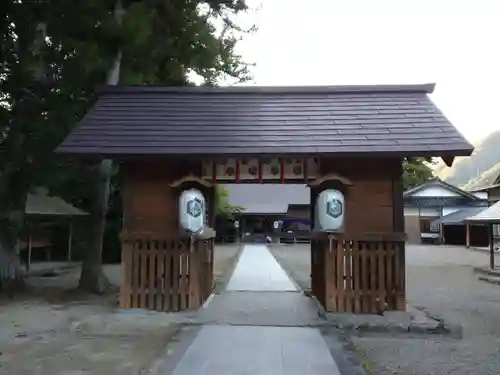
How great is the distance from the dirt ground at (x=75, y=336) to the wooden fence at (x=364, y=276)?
256cm

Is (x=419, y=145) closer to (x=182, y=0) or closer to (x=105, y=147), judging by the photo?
(x=105, y=147)

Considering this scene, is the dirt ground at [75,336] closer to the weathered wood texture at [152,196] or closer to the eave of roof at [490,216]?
the weathered wood texture at [152,196]

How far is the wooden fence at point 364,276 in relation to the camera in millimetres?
7648

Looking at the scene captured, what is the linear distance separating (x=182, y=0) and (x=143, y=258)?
6017mm

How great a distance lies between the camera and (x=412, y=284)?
13.5 m

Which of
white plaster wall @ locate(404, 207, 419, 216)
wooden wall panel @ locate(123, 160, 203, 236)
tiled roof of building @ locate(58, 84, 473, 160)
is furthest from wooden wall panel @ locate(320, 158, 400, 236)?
white plaster wall @ locate(404, 207, 419, 216)

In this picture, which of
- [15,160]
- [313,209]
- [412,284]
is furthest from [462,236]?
[15,160]

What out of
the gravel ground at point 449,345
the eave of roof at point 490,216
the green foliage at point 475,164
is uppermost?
the green foliage at point 475,164

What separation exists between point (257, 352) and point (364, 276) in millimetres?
2932

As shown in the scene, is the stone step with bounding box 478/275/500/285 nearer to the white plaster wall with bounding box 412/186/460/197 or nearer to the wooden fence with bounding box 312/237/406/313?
the wooden fence with bounding box 312/237/406/313

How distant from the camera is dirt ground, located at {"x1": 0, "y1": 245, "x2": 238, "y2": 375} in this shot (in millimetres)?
4918

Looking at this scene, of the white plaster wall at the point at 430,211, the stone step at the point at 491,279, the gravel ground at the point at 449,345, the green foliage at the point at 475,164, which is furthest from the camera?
the green foliage at the point at 475,164

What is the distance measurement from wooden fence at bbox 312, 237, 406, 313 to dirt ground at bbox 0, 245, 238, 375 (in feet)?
8.41

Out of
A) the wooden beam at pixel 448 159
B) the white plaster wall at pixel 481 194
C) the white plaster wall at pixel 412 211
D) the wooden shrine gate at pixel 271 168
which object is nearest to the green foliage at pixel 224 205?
the white plaster wall at pixel 412 211
